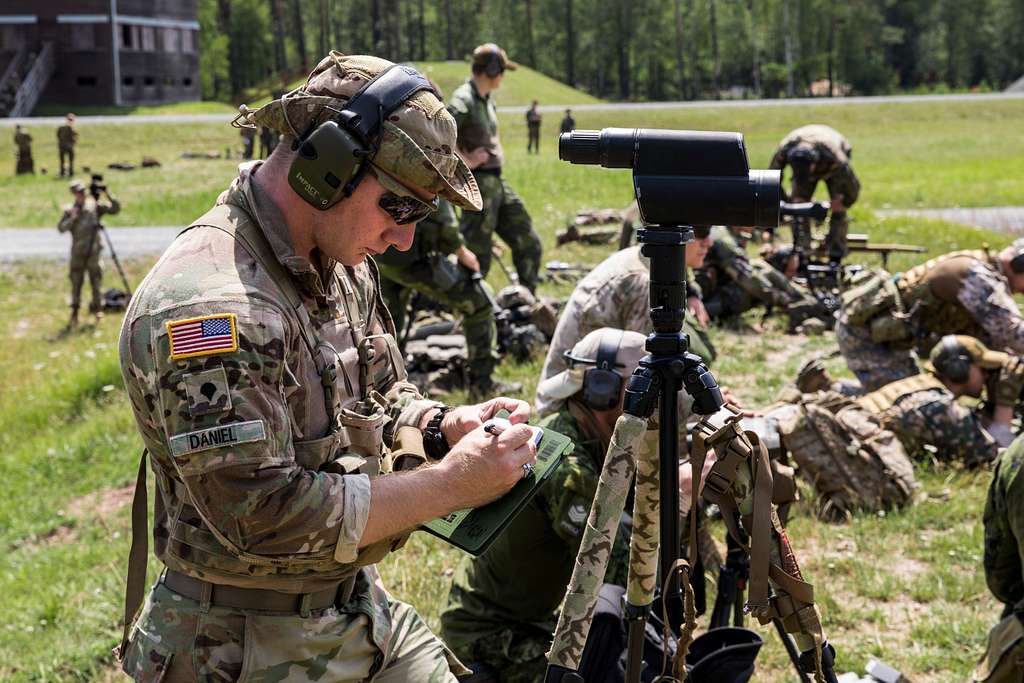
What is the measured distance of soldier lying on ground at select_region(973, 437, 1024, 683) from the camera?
11.4ft

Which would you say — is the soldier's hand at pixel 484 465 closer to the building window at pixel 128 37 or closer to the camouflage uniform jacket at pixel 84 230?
the camouflage uniform jacket at pixel 84 230

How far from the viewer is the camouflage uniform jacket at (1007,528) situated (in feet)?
11.4

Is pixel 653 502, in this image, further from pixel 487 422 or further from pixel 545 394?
pixel 545 394

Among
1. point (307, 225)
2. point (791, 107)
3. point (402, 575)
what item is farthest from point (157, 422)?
point (791, 107)

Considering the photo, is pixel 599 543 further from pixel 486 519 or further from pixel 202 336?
pixel 202 336

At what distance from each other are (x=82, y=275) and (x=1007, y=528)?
1330cm

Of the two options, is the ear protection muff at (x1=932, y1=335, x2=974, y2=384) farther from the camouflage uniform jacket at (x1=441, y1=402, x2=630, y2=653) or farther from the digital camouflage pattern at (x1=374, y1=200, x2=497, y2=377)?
the camouflage uniform jacket at (x1=441, y1=402, x2=630, y2=653)

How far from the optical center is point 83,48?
4850 cm

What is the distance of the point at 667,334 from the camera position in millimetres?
2709

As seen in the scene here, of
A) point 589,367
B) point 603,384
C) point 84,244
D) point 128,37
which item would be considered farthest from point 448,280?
point 128,37

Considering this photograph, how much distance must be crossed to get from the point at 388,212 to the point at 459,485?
0.65 m

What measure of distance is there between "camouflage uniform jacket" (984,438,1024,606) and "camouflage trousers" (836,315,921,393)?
173 inches

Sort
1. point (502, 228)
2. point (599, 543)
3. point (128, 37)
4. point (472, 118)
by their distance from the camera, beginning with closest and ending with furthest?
point (599, 543)
point (472, 118)
point (502, 228)
point (128, 37)

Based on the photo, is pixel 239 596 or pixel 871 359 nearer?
pixel 239 596
